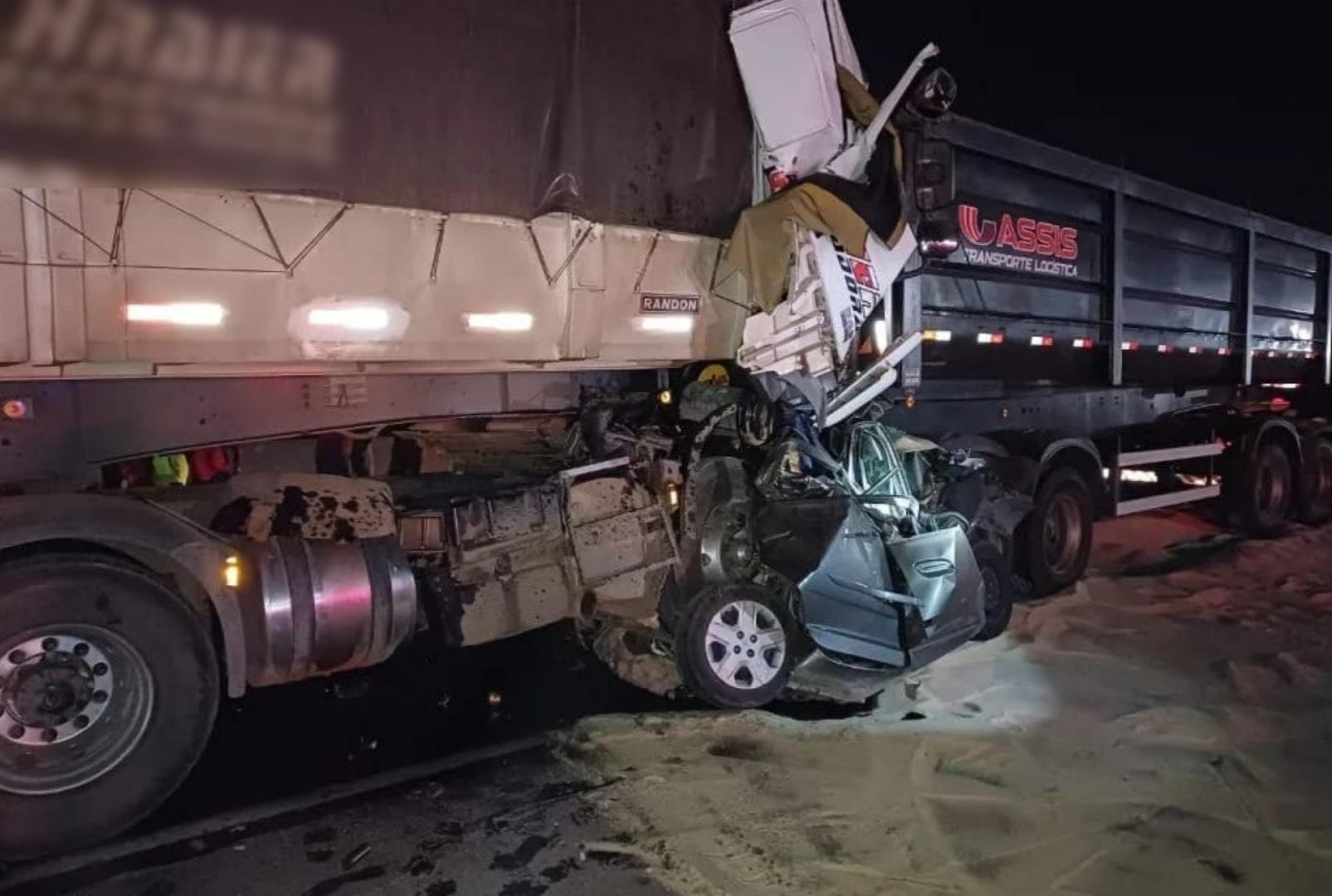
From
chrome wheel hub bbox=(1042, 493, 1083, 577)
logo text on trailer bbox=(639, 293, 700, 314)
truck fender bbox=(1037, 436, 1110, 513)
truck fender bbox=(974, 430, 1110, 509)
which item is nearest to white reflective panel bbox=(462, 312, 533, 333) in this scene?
logo text on trailer bbox=(639, 293, 700, 314)

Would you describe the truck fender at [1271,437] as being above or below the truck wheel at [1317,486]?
→ above

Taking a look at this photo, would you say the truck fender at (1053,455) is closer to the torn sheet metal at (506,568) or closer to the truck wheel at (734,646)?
the truck wheel at (734,646)

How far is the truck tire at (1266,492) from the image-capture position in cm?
973

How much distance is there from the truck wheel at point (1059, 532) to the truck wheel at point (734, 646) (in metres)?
2.97

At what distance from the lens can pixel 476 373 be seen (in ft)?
15.4

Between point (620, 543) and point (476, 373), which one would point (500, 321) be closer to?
A: point (476, 373)

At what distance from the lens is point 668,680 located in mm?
5270

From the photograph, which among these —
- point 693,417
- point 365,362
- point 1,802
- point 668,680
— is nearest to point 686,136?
point 693,417

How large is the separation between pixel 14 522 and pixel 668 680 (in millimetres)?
3067

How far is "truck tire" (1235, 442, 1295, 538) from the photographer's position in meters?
9.73

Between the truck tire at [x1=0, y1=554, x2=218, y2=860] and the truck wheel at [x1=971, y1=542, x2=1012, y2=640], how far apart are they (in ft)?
14.5

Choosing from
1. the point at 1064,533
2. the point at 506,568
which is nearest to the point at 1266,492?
the point at 1064,533

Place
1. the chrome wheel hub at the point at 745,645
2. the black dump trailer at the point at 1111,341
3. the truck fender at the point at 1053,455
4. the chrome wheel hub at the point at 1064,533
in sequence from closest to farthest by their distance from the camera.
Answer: the chrome wheel hub at the point at 745,645 < the black dump trailer at the point at 1111,341 < the truck fender at the point at 1053,455 < the chrome wheel hub at the point at 1064,533

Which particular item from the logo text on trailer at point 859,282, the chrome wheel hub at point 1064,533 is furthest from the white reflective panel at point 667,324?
the chrome wheel hub at point 1064,533
